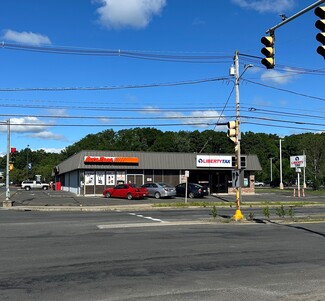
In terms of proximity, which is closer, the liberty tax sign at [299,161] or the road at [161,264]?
the road at [161,264]

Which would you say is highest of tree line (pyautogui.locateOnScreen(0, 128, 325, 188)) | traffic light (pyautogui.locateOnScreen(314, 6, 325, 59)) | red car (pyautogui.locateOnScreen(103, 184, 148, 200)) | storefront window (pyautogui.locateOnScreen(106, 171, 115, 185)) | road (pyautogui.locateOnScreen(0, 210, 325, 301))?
tree line (pyautogui.locateOnScreen(0, 128, 325, 188))

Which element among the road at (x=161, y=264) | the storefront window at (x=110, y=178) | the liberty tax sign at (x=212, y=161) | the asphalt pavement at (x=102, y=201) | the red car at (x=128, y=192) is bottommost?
the asphalt pavement at (x=102, y=201)

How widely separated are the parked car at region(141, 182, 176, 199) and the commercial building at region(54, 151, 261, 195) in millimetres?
5228

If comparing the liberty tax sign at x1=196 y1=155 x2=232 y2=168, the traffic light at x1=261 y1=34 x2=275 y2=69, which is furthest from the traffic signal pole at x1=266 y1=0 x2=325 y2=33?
the liberty tax sign at x1=196 y1=155 x2=232 y2=168

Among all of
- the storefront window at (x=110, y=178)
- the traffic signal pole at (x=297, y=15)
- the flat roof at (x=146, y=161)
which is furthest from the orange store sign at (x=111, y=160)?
the traffic signal pole at (x=297, y=15)

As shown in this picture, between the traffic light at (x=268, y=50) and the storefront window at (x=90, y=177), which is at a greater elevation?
the traffic light at (x=268, y=50)

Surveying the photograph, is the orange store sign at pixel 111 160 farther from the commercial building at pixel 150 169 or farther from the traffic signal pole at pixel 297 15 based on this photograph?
the traffic signal pole at pixel 297 15

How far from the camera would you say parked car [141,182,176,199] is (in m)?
40.7

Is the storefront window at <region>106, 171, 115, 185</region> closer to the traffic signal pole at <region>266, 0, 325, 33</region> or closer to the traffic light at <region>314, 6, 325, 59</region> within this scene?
the traffic signal pole at <region>266, 0, 325, 33</region>

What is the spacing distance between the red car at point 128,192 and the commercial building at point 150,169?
3.95 metres

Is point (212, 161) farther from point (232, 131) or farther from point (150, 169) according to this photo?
point (232, 131)

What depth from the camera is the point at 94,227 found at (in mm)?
16797

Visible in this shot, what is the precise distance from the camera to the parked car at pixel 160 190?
1603 inches

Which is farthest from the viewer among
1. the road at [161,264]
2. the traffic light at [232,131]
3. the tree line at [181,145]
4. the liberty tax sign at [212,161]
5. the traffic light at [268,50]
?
the tree line at [181,145]
